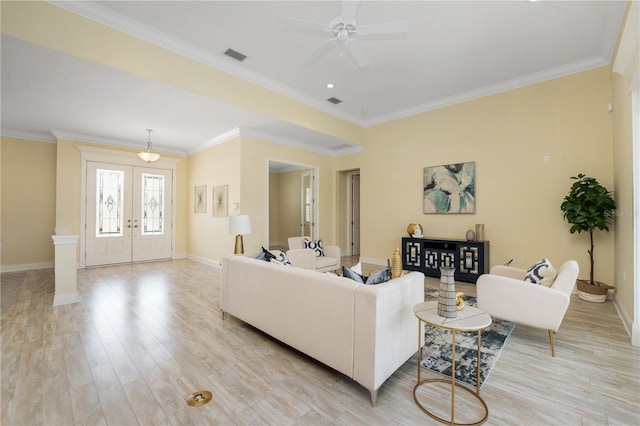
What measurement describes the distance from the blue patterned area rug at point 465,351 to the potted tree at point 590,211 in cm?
179

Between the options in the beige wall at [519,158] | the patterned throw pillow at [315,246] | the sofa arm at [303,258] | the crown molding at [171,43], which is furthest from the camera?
the patterned throw pillow at [315,246]

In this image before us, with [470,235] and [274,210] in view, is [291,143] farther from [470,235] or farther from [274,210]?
[274,210]

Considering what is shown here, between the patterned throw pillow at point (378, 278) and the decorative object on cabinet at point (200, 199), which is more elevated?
the decorative object on cabinet at point (200, 199)

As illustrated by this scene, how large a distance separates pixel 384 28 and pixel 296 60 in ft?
5.76

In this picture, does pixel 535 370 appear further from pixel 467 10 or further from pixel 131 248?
pixel 131 248

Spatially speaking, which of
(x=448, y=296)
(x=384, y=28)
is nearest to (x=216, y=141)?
(x=384, y=28)

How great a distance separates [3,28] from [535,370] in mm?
5845

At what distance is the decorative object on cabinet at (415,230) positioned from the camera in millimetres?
5746

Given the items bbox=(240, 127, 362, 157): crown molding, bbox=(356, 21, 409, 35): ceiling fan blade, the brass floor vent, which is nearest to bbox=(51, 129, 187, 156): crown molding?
bbox=(240, 127, 362, 157): crown molding

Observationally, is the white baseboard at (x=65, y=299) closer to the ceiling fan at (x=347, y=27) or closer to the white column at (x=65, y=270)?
the white column at (x=65, y=270)

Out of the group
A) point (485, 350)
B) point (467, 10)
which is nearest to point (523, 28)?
point (467, 10)

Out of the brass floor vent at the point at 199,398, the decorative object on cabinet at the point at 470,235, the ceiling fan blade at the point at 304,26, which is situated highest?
the ceiling fan blade at the point at 304,26

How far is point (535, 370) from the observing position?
7.43ft

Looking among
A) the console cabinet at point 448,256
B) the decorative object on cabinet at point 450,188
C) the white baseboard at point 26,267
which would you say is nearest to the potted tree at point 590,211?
the console cabinet at point 448,256
